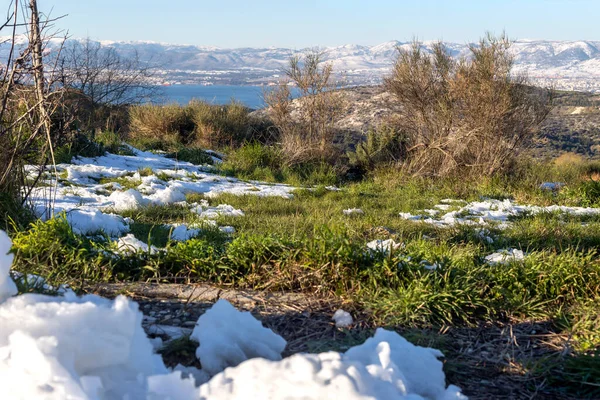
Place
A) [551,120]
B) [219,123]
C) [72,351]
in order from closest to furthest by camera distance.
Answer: [72,351] < [551,120] < [219,123]

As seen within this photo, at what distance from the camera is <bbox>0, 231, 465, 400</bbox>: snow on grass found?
1.45 meters

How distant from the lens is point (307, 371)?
1.50 m

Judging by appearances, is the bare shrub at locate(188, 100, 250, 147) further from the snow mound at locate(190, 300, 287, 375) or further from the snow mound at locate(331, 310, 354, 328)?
the snow mound at locate(190, 300, 287, 375)

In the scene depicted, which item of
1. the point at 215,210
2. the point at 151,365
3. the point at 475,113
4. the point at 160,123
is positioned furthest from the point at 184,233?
the point at 160,123

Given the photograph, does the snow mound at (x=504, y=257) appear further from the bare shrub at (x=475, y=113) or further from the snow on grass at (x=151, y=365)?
the bare shrub at (x=475, y=113)

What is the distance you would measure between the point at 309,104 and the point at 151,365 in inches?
425

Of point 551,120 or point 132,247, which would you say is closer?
point 132,247

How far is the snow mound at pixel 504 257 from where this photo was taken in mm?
3290

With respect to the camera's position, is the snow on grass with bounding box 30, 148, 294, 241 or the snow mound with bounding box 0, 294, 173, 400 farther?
Answer: the snow on grass with bounding box 30, 148, 294, 241

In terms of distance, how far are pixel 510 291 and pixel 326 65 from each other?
9.94 metres

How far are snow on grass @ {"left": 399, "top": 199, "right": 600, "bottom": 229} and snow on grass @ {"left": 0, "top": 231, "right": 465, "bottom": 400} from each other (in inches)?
160

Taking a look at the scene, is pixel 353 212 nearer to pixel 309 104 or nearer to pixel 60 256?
pixel 60 256

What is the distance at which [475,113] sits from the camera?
34.4ft

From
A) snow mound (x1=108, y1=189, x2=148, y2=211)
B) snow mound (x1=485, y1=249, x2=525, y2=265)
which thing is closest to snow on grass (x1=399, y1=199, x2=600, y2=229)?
snow mound (x1=485, y1=249, x2=525, y2=265)
